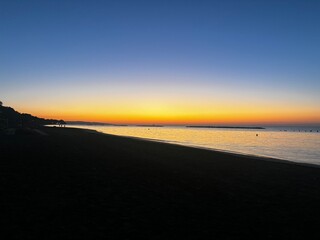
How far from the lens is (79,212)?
869 cm

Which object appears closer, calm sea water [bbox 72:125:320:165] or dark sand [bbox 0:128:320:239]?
dark sand [bbox 0:128:320:239]

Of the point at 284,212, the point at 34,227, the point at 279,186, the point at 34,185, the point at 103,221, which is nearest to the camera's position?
the point at 34,227

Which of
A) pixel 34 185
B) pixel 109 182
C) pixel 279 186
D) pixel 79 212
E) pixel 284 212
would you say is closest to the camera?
pixel 79 212

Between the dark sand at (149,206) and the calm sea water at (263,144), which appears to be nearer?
the dark sand at (149,206)

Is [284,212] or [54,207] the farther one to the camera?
[284,212]

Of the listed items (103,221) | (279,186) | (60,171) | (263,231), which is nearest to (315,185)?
(279,186)

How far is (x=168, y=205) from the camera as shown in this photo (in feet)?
33.2

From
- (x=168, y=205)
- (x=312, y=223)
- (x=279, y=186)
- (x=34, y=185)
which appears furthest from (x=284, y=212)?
(x=34, y=185)

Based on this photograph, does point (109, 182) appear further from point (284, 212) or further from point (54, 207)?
point (284, 212)

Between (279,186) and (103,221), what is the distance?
396 inches

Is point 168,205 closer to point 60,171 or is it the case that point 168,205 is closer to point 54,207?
point 54,207

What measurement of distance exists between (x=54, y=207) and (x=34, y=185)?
336 cm

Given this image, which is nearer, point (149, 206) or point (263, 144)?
point (149, 206)

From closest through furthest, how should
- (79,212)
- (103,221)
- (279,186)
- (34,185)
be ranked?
(103,221) → (79,212) → (34,185) → (279,186)
